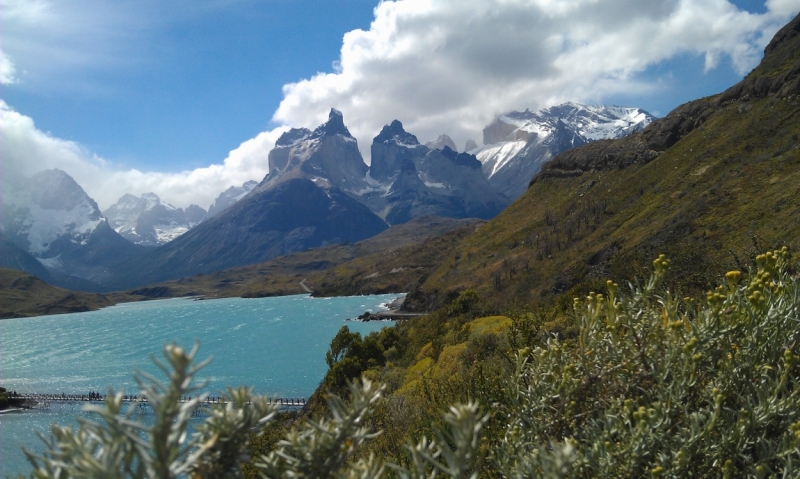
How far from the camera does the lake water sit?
2142 inches

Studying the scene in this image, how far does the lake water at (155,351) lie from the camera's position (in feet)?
178

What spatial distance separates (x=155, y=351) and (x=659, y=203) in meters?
83.1

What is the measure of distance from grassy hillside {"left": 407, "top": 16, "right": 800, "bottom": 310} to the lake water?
2641 centimetres

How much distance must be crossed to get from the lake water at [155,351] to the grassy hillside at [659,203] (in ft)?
86.6

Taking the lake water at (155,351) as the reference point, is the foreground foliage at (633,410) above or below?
above

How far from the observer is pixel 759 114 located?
62.6 meters

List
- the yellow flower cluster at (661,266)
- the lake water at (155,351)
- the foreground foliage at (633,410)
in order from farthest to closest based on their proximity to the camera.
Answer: the lake water at (155,351)
the yellow flower cluster at (661,266)
the foreground foliage at (633,410)

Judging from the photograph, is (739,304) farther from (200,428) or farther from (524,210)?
(524,210)

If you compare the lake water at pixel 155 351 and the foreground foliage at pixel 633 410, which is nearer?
the foreground foliage at pixel 633 410

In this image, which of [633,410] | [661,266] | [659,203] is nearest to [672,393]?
[633,410]

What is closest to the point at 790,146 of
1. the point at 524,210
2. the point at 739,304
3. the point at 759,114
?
the point at 759,114

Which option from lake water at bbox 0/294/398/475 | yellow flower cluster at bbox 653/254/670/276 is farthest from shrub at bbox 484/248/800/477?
lake water at bbox 0/294/398/475

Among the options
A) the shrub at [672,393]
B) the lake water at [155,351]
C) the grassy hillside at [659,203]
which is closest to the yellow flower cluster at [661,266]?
the shrub at [672,393]

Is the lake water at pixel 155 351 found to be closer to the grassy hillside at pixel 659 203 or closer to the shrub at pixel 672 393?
the shrub at pixel 672 393
